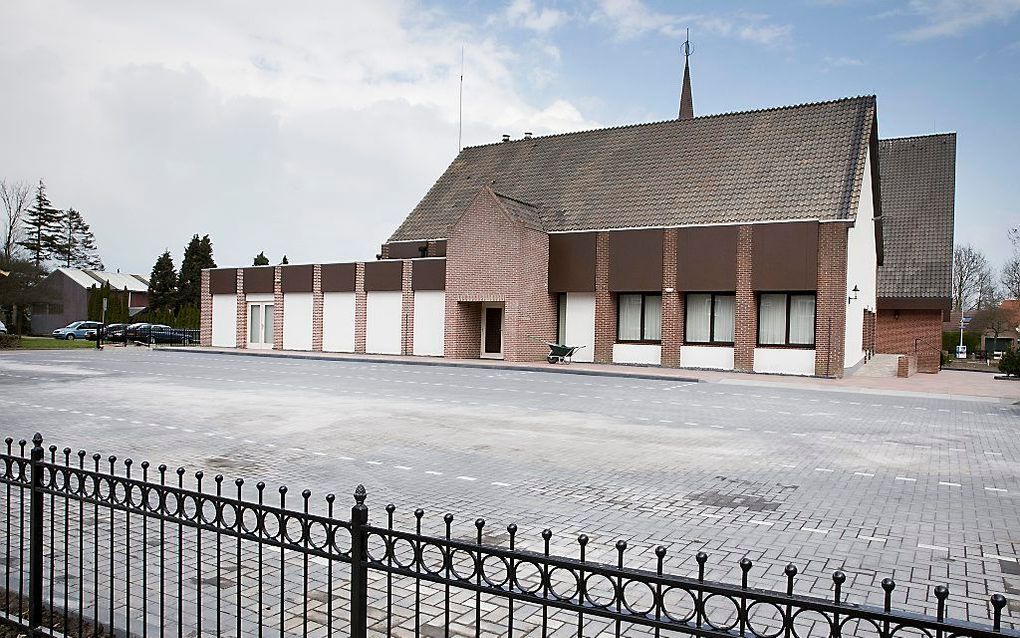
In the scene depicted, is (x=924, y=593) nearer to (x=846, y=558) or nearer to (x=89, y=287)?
(x=846, y=558)

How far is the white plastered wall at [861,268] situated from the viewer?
27.2 m

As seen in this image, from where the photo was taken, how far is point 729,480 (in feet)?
28.9

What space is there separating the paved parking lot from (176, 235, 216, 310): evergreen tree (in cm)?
4835

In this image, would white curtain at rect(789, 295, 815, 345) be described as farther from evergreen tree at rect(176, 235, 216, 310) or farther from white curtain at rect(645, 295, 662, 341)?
evergreen tree at rect(176, 235, 216, 310)

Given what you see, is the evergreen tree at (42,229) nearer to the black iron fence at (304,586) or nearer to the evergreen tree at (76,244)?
the evergreen tree at (76,244)

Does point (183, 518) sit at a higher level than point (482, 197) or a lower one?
lower

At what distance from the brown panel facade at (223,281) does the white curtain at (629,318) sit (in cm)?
2180

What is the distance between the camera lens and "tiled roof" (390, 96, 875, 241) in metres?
27.5

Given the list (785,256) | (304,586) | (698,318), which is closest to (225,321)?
(698,318)

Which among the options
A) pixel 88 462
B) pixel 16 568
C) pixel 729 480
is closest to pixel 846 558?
pixel 729 480

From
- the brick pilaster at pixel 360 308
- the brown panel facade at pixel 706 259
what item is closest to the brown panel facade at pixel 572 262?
the brown panel facade at pixel 706 259

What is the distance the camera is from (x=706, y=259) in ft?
91.6

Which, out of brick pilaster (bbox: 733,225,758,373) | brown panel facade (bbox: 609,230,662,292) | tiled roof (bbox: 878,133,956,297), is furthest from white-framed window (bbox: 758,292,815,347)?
tiled roof (bbox: 878,133,956,297)

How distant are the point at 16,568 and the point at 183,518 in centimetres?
236
